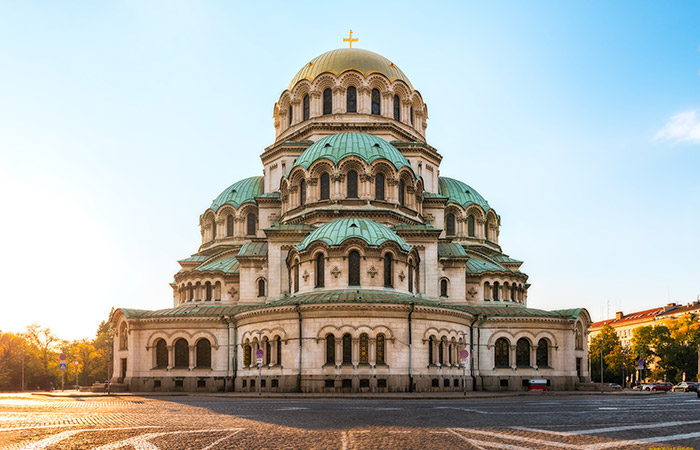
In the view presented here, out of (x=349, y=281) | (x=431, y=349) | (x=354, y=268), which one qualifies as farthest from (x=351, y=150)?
(x=431, y=349)

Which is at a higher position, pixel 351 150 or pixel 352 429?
pixel 351 150

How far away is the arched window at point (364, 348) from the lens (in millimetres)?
39781

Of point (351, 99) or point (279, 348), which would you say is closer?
point (279, 348)

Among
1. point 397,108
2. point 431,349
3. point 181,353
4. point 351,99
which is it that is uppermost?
point 351,99

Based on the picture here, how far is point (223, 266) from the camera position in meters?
51.5

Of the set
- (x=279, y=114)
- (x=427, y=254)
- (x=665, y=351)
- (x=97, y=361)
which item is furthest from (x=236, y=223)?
(x=665, y=351)

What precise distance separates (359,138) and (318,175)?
402 cm

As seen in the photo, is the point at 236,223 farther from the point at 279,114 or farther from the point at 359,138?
the point at 359,138

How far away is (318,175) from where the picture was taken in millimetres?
47344

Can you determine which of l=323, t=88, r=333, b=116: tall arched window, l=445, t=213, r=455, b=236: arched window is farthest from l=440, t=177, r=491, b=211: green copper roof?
l=323, t=88, r=333, b=116: tall arched window

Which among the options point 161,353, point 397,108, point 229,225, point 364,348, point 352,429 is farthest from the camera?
point 229,225

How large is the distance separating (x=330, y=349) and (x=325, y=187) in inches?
473

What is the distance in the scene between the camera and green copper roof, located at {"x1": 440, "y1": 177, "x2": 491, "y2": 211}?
57.7 m

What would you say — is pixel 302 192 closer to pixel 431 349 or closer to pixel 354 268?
pixel 354 268
